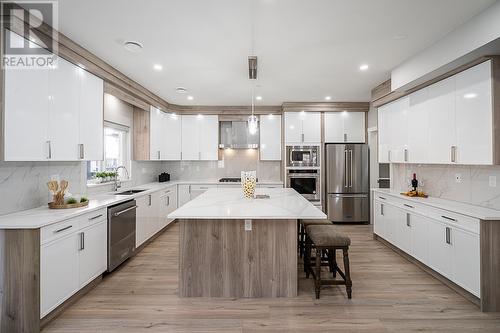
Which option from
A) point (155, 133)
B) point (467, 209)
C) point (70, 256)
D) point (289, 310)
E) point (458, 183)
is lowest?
point (289, 310)

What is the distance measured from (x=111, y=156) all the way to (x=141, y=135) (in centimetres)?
70

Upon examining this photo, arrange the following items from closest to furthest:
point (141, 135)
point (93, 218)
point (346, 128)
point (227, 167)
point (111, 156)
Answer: point (93, 218) < point (111, 156) < point (141, 135) < point (346, 128) < point (227, 167)

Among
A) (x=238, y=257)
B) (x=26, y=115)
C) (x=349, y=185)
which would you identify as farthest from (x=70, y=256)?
(x=349, y=185)

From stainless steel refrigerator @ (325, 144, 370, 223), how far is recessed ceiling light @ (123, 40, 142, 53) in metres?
4.09

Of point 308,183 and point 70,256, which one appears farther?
point 308,183

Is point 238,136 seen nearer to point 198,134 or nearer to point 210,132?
point 210,132

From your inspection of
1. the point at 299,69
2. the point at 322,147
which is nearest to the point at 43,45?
the point at 299,69

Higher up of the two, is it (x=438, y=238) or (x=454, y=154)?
(x=454, y=154)

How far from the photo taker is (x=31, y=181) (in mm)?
2521

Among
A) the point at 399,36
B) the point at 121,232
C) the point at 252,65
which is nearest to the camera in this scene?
the point at 399,36

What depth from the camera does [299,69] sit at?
11.3 feet

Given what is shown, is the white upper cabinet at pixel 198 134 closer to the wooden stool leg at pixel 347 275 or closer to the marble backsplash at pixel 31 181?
the marble backsplash at pixel 31 181

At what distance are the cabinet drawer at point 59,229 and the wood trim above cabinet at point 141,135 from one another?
7.98 ft

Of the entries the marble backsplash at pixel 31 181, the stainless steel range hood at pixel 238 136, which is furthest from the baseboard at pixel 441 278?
the marble backsplash at pixel 31 181
